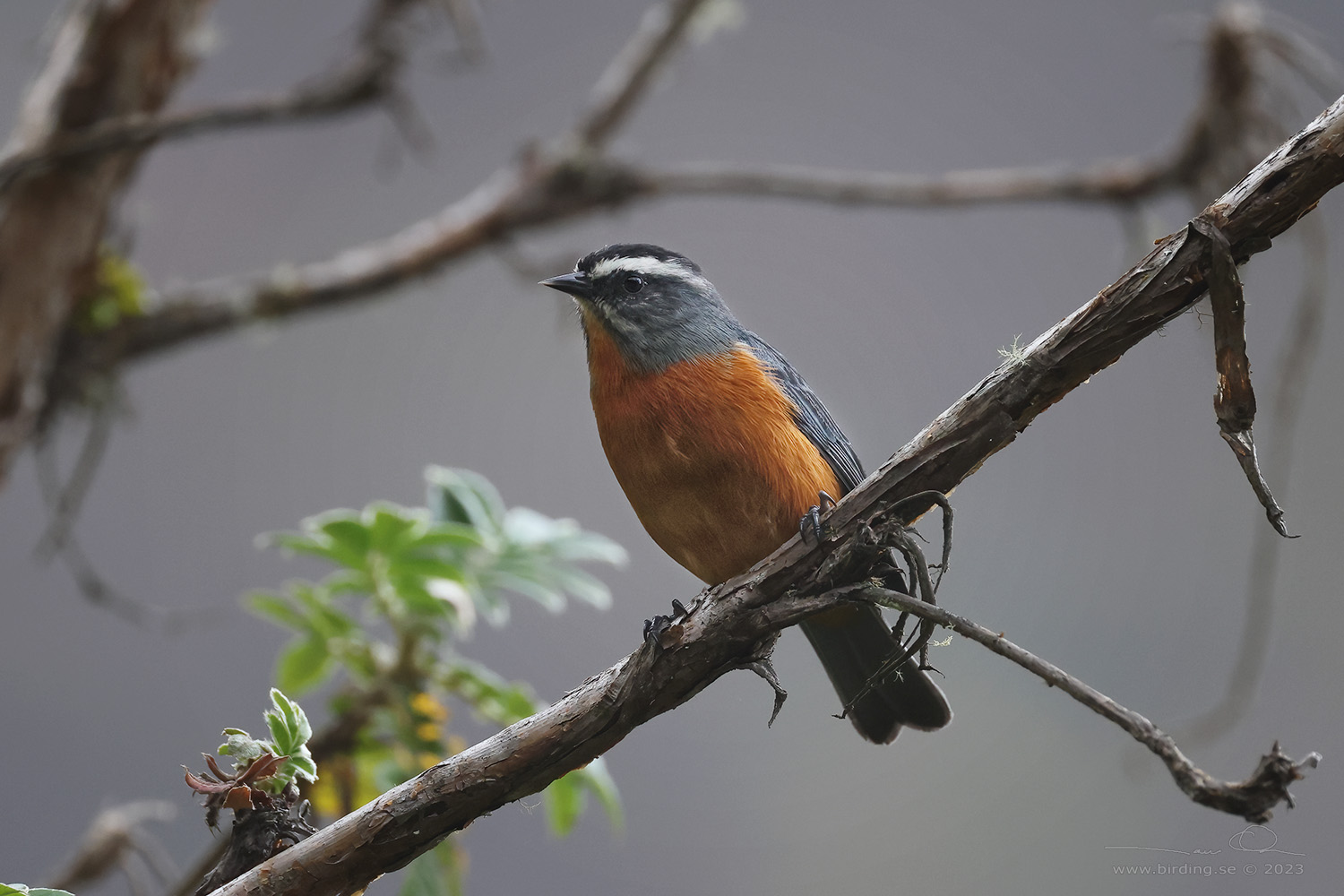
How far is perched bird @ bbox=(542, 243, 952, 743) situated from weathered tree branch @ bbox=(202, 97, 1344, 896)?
0.64m

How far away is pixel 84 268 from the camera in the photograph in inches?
125

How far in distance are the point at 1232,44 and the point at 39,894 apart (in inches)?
158

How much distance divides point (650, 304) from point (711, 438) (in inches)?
19.2

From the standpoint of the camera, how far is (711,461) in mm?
2281

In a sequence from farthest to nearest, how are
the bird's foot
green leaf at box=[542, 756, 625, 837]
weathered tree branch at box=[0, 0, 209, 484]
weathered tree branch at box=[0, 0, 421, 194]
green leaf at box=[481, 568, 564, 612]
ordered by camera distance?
weathered tree branch at box=[0, 0, 209, 484] < weathered tree branch at box=[0, 0, 421, 194] < green leaf at box=[481, 568, 564, 612] < green leaf at box=[542, 756, 625, 837] < the bird's foot

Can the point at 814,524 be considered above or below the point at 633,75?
below

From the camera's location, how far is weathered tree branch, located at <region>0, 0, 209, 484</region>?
2990 mm

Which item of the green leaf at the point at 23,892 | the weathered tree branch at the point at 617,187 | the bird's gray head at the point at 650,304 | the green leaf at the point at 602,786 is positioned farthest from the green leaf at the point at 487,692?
the weathered tree branch at the point at 617,187

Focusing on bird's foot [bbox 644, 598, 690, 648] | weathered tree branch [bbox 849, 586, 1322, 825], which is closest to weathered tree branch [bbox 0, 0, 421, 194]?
bird's foot [bbox 644, 598, 690, 648]

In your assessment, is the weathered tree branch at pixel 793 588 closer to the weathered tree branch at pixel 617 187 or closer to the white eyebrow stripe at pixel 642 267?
the white eyebrow stripe at pixel 642 267

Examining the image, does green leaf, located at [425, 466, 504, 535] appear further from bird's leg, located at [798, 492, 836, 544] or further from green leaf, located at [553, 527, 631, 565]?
bird's leg, located at [798, 492, 836, 544]

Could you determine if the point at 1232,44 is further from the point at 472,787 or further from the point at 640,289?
the point at 472,787

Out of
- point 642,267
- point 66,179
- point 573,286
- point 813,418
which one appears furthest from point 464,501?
point 66,179

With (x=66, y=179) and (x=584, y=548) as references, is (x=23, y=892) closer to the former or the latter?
(x=584, y=548)
